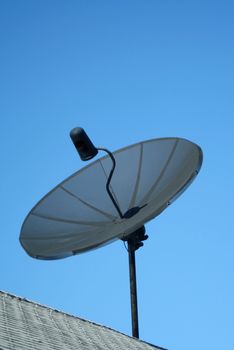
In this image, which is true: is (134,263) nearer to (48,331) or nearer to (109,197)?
(109,197)

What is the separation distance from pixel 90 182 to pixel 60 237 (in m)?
1.62

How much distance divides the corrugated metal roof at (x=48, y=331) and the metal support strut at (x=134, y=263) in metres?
1.18

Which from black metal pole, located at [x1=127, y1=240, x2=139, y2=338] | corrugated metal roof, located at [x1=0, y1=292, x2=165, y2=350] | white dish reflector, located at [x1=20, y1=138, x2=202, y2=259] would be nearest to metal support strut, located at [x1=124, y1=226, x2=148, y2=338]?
black metal pole, located at [x1=127, y1=240, x2=139, y2=338]

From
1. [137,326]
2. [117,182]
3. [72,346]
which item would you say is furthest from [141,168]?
[72,346]

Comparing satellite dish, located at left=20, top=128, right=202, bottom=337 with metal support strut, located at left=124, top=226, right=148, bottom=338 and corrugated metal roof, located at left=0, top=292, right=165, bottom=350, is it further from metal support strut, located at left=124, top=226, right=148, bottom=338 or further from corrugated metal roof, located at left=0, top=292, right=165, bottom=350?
corrugated metal roof, located at left=0, top=292, right=165, bottom=350

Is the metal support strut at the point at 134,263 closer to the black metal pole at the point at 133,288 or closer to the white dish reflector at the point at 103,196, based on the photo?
the black metal pole at the point at 133,288

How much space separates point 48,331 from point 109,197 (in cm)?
553

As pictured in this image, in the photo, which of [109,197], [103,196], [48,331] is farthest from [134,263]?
[48,331]

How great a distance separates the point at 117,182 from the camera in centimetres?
1362

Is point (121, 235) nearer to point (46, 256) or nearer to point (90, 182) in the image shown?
point (46, 256)

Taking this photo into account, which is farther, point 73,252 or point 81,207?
point 81,207

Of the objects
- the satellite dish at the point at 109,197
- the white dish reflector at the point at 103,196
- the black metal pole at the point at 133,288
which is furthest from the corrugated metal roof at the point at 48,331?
the white dish reflector at the point at 103,196

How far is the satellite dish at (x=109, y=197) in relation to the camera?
11242mm

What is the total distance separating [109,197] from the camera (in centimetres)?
1339
